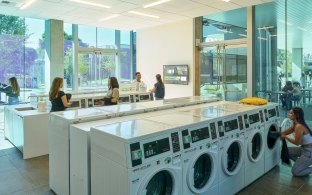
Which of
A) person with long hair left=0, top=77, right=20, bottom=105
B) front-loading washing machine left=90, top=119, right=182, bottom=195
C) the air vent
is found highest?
the air vent

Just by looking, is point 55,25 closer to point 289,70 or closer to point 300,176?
point 289,70

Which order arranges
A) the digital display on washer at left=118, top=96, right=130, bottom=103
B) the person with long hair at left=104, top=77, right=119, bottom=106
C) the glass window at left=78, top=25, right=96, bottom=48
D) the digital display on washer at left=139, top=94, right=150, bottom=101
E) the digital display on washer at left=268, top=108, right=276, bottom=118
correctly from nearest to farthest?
the digital display on washer at left=268, top=108, right=276, bottom=118
the person with long hair at left=104, top=77, right=119, bottom=106
the digital display on washer at left=118, top=96, right=130, bottom=103
the digital display on washer at left=139, top=94, right=150, bottom=101
the glass window at left=78, top=25, right=96, bottom=48

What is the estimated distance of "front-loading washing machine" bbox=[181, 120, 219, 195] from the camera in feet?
7.88

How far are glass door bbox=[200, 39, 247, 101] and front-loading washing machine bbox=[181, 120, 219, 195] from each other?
487cm

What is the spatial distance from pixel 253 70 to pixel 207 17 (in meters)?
2.35

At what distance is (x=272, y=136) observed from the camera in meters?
3.86

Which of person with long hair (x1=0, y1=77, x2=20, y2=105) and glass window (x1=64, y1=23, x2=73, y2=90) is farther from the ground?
glass window (x1=64, y1=23, x2=73, y2=90)

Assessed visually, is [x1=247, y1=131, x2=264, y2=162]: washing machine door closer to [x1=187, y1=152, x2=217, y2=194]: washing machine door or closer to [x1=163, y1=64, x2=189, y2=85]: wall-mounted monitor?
[x1=187, y1=152, x2=217, y2=194]: washing machine door

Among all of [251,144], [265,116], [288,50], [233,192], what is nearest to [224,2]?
[288,50]

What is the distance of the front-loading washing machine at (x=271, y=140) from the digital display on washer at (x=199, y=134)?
1.47 m

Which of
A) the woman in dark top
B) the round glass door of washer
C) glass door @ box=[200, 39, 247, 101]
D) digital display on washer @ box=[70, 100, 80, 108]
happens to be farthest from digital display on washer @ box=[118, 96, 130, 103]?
the round glass door of washer

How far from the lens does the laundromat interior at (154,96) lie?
2.35 m

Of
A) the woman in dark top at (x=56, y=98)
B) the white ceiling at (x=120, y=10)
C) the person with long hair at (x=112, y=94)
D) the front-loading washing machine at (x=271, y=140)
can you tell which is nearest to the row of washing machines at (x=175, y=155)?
the front-loading washing machine at (x=271, y=140)

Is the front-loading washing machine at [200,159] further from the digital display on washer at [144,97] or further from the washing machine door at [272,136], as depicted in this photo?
the digital display on washer at [144,97]
